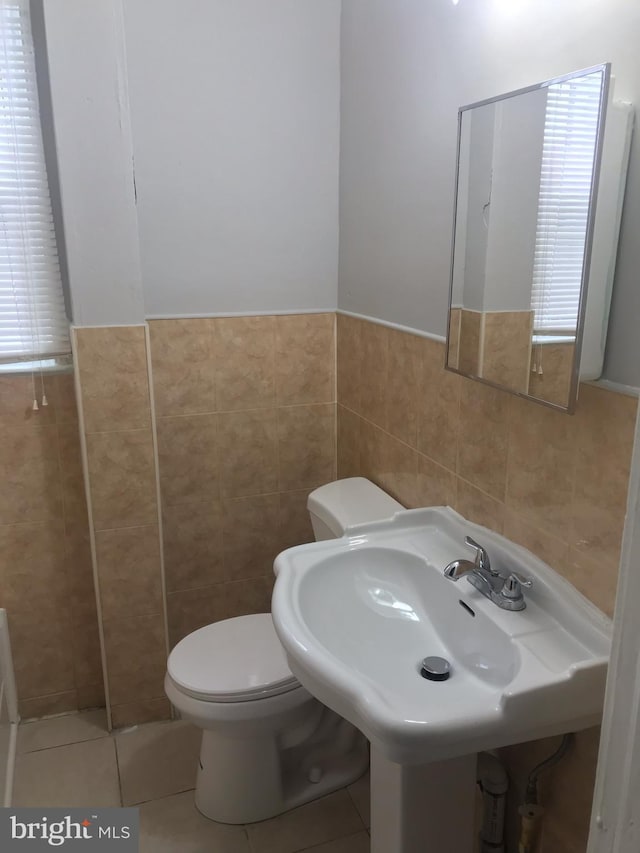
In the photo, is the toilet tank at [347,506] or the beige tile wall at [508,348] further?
the toilet tank at [347,506]

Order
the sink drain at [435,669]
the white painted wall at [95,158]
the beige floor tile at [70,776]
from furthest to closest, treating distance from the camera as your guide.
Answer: the beige floor tile at [70,776] < the white painted wall at [95,158] < the sink drain at [435,669]

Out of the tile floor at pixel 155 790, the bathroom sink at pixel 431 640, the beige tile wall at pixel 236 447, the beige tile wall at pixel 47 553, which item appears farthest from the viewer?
the beige tile wall at pixel 236 447

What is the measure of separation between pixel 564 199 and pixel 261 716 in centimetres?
143

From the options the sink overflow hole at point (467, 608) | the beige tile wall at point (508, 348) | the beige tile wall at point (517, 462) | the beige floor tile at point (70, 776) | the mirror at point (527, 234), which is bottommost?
the beige floor tile at point (70, 776)

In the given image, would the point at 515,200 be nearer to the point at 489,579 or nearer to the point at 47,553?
the point at 489,579

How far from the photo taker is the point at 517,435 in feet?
4.75

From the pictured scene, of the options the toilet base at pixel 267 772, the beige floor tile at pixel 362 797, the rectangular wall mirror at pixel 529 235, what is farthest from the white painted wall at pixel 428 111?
the beige floor tile at pixel 362 797

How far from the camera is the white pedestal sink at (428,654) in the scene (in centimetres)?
114

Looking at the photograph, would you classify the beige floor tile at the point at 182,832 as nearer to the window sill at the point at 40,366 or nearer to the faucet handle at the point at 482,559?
the faucet handle at the point at 482,559

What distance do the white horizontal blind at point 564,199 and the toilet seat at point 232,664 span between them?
1144 mm

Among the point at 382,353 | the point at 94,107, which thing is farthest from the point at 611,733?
the point at 94,107

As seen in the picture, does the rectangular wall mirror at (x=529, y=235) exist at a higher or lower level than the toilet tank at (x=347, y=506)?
higher

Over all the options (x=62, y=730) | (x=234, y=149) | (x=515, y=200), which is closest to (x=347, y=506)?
(x=515, y=200)

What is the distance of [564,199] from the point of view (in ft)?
4.01
